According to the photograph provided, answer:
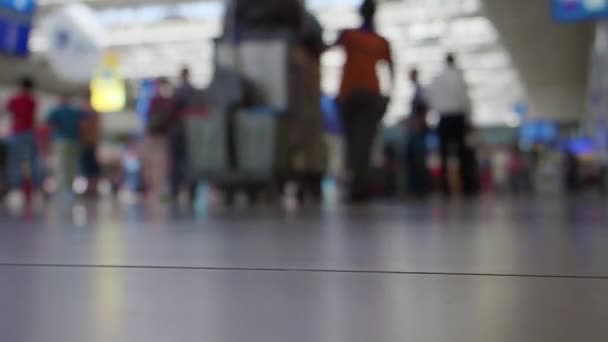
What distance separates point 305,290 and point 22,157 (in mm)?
7323

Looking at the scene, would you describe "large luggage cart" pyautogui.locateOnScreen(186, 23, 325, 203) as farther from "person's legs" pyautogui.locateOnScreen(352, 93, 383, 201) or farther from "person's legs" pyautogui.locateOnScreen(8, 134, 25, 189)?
"person's legs" pyautogui.locateOnScreen(8, 134, 25, 189)

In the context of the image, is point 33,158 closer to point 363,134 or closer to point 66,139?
point 66,139

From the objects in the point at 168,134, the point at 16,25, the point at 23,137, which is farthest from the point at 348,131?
A: the point at 16,25

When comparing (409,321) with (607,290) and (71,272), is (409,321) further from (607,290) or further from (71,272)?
(71,272)

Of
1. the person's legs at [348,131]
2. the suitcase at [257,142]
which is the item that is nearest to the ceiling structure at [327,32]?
the suitcase at [257,142]

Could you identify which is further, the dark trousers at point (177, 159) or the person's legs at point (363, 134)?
the dark trousers at point (177, 159)

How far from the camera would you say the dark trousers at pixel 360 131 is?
5.29 m

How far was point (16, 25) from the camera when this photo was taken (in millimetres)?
8961

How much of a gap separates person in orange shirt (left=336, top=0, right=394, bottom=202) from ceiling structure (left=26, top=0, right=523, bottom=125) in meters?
8.85

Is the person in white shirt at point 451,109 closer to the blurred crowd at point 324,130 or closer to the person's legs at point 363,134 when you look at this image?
the blurred crowd at point 324,130

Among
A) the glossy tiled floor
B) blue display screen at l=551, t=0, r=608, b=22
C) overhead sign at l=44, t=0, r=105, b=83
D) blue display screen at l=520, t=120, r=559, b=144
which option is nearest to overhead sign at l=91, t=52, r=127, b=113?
overhead sign at l=44, t=0, r=105, b=83

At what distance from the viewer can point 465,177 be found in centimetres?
782

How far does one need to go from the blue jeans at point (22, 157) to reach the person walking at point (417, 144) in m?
4.45

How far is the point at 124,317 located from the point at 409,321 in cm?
34
